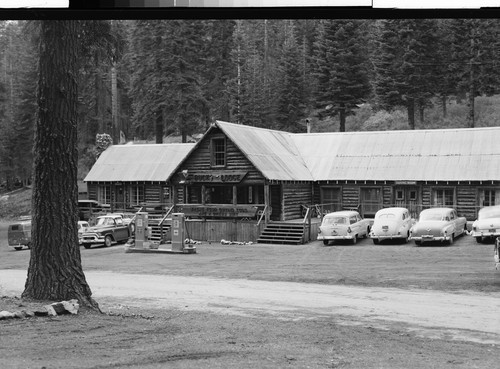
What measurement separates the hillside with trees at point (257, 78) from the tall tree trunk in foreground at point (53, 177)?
3.28 feet

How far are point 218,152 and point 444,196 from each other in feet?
35.4

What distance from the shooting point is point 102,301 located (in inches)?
566

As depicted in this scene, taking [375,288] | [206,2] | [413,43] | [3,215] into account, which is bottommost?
[375,288]

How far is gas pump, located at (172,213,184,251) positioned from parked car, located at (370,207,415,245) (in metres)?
7.68

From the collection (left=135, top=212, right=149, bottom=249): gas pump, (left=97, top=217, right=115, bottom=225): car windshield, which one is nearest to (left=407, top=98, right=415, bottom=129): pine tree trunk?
(left=97, top=217, right=115, bottom=225): car windshield

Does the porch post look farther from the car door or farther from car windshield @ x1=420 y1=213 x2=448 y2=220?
car windshield @ x1=420 y1=213 x2=448 y2=220

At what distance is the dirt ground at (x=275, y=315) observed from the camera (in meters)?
9.45

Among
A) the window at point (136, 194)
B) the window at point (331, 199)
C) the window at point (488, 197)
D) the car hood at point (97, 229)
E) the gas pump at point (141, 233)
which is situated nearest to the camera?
the gas pump at point (141, 233)

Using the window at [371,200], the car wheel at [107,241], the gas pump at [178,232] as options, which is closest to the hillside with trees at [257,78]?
the car wheel at [107,241]

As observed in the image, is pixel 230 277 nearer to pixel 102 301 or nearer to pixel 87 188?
pixel 102 301

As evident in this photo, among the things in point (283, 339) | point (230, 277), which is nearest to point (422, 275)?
point (230, 277)

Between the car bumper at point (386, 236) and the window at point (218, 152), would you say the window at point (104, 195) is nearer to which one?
the window at point (218, 152)

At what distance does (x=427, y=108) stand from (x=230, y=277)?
3141cm

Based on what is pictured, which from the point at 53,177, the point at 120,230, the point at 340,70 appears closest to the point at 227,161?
the point at 120,230
